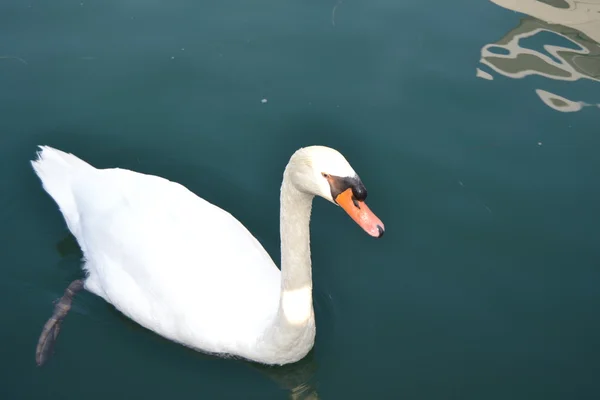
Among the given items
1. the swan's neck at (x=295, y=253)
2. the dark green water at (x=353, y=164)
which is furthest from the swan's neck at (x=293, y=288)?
Answer: the dark green water at (x=353, y=164)

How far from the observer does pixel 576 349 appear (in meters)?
5.78

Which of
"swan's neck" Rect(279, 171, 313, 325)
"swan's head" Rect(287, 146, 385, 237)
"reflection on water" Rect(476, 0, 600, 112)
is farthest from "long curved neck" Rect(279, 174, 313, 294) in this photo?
"reflection on water" Rect(476, 0, 600, 112)

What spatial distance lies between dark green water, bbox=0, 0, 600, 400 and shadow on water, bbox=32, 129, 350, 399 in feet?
0.06

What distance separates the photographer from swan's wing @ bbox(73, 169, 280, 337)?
5.35m

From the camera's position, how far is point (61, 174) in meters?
6.50

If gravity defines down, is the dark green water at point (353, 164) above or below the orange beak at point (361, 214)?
below

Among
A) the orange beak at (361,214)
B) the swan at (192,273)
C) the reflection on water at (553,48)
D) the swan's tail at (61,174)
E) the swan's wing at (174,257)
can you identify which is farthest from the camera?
the reflection on water at (553,48)

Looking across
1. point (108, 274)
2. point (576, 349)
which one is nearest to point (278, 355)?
point (108, 274)

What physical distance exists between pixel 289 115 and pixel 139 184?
210cm

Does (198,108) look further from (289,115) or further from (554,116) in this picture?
(554,116)

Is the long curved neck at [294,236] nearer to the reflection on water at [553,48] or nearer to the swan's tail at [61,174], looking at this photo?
the swan's tail at [61,174]

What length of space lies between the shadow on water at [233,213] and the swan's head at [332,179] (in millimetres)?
1663

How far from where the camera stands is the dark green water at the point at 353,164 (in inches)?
219

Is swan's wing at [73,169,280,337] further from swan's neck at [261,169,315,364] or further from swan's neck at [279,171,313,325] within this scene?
swan's neck at [279,171,313,325]
